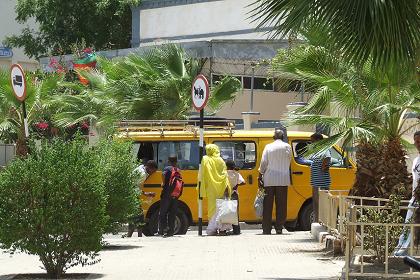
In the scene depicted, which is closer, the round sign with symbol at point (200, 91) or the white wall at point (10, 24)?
the round sign with symbol at point (200, 91)

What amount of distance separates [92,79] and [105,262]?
13.8m

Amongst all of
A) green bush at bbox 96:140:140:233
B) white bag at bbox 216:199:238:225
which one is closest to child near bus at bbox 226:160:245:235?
white bag at bbox 216:199:238:225

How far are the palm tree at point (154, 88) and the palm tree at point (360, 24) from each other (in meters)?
13.6

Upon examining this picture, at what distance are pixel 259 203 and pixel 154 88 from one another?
262 inches

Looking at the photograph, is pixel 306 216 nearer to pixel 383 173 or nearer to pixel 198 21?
pixel 383 173

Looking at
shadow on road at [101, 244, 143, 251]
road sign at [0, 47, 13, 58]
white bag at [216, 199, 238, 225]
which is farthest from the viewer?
road sign at [0, 47, 13, 58]

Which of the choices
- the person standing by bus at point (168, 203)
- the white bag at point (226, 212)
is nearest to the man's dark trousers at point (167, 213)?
the person standing by bus at point (168, 203)

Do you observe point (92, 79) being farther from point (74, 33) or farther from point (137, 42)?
point (74, 33)

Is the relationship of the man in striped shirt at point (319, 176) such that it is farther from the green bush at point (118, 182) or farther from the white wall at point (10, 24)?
the white wall at point (10, 24)

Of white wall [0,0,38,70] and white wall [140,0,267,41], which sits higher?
white wall [0,0,38,70]

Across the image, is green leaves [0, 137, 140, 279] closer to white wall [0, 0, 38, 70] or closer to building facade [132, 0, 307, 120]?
building facade [132, 0, 307, 120]

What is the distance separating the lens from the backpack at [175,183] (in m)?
17.5

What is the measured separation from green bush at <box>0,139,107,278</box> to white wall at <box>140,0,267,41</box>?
2535 cm

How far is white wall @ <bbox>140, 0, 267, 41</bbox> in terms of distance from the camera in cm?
3688
